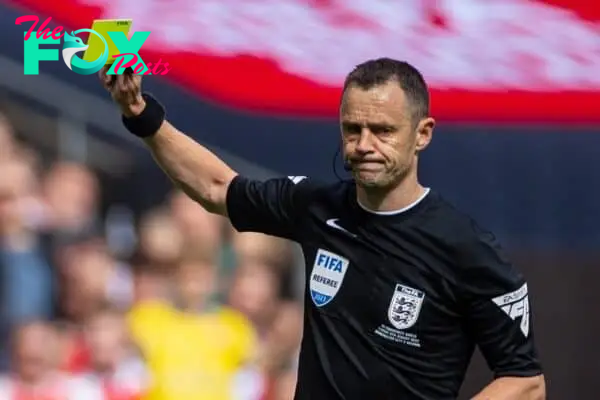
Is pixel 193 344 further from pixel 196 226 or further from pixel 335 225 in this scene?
pixel 335 225

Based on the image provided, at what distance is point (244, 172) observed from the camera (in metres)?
8.78

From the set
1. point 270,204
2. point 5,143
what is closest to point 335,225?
point 270,204

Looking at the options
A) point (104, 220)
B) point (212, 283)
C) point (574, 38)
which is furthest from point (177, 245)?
point (574, 38)

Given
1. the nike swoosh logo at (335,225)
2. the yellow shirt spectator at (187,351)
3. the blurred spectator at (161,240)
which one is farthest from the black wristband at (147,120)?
the blurred spectator at (161,240)

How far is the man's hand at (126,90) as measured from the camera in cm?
446

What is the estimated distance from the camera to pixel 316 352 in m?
4.42

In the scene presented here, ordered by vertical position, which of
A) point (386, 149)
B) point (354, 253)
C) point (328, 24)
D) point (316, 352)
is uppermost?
point (328, 24)

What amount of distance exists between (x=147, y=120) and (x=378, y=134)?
81 centimetres

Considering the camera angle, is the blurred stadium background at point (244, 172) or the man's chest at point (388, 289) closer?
the man's chest at point (388, 289)

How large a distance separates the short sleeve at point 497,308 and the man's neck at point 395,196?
0.79 feet

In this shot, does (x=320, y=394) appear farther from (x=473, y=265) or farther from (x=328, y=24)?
(x=328, y=24)

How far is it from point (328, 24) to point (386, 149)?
396cm

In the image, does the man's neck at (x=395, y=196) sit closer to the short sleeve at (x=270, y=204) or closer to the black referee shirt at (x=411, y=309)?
the black referee shirt at (x=411, y=309)

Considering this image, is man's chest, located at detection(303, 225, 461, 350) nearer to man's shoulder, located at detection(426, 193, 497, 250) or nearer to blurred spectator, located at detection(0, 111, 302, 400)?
man's shoulder, located at detection(426, 193, 497, 250)
